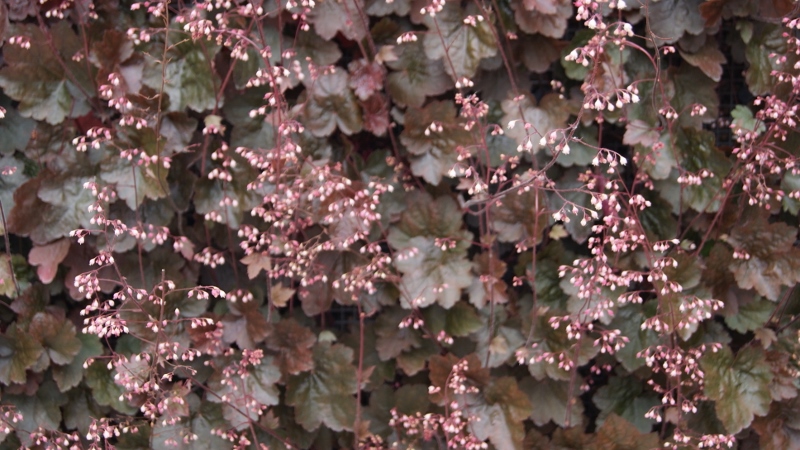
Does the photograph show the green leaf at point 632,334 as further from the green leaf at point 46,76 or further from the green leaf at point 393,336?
the green leaf at point 46,76

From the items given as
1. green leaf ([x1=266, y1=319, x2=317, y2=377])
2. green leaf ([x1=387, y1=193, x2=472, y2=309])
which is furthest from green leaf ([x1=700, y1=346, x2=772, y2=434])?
green leaf ([x1=266, y1=319, x2=317, y2=377])

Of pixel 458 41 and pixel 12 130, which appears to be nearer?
pixel 458 41

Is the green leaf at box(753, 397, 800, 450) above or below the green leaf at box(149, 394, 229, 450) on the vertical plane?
below

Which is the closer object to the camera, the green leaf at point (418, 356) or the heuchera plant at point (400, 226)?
the heuchera plant at point (400, 226)

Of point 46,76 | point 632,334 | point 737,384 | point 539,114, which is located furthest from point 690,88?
point 46,76

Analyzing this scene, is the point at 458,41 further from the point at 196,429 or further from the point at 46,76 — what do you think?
the point at 196,429

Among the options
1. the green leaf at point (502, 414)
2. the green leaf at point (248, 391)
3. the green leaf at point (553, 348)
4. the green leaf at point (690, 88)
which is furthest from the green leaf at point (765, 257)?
the green leaf at point (248, 391)

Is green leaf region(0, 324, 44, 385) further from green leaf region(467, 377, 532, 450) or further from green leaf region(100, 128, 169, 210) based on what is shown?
green leaf region(467, 377, 532, 450)
